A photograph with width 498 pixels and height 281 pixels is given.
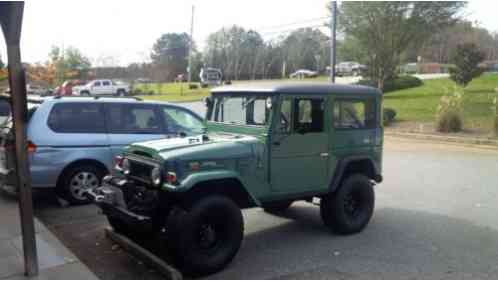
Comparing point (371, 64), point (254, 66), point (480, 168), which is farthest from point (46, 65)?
point (480, 168)

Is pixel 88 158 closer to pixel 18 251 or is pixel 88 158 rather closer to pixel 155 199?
pixel 18 251

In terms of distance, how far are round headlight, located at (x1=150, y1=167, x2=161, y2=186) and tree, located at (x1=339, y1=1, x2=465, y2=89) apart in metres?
21.1

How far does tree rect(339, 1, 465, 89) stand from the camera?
23219 millimetres

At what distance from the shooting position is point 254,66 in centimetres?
6731

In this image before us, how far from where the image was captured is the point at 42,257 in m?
4.94

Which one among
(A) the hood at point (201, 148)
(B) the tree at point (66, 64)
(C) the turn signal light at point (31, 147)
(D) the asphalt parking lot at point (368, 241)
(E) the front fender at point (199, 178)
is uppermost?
(B) the tree at point (66, 64)

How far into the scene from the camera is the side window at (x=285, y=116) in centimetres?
521

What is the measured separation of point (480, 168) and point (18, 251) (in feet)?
31.9

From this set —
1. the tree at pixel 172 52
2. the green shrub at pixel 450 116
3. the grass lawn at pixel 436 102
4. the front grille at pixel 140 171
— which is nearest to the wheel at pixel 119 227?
the front grille at pixel 140 171

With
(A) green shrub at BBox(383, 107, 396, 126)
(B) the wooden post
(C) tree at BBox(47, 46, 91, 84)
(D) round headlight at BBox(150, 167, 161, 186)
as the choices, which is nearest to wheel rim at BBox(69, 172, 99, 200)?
(B) the wooden post

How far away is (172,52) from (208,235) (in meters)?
73.3

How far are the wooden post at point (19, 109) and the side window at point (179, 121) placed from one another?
12.6 feet

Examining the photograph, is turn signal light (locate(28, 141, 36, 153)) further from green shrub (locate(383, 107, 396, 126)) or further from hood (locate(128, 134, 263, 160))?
green shrub (locate(383, 107, 396, 126))

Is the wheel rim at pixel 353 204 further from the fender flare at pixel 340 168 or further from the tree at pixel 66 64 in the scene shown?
the tree at pixel 66 64
